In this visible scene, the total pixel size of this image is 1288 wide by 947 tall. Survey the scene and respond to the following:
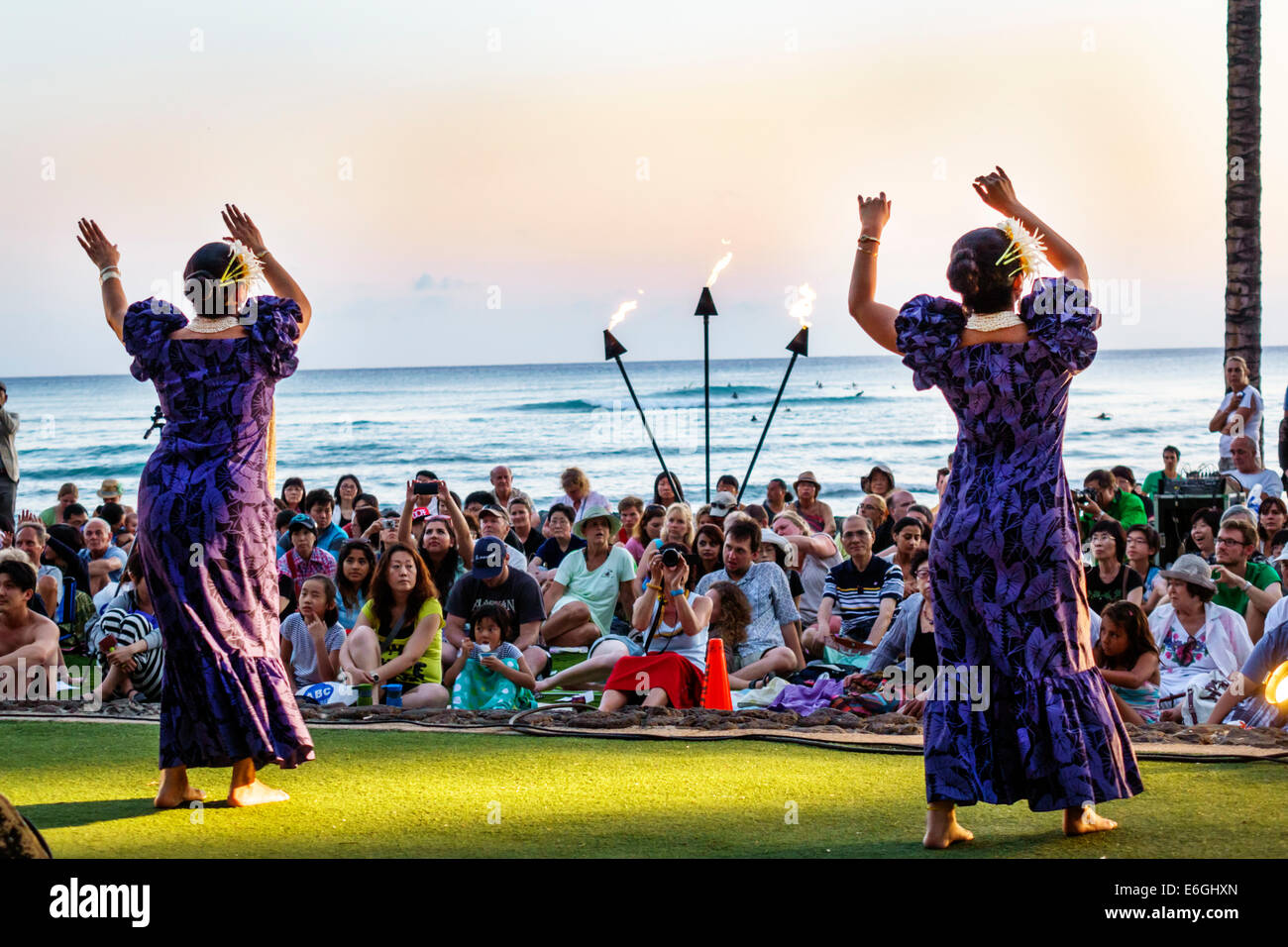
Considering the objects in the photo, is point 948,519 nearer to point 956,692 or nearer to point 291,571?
point 956,692

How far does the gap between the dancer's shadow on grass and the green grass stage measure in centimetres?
1

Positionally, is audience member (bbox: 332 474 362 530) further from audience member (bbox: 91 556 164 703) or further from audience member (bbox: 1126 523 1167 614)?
audience member (bbox: 1126 523 1167 614)

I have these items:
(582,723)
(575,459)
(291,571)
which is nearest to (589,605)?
(291,571)

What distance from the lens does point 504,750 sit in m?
6.56

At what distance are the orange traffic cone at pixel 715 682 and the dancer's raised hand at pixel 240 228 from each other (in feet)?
11.2

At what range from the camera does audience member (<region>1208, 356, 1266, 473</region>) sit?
42.0ft

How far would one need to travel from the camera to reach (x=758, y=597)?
30.0ft

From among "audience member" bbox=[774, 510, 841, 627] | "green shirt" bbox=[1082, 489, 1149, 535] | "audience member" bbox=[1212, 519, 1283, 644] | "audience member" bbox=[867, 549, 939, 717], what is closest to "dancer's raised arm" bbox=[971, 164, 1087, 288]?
"audience member" bbox=[867, 549, 939, 717]

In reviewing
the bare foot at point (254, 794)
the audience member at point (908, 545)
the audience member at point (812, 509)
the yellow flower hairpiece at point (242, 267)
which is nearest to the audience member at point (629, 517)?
the audience member at point (812, 509)

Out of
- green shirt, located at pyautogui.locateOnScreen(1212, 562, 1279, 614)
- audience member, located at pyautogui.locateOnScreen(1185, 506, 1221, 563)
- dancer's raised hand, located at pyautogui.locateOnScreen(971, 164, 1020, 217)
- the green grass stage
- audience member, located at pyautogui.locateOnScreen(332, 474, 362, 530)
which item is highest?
dancer's raised hand, located at pyautogui.locateOnScreen(971, 164, 1020, 217)

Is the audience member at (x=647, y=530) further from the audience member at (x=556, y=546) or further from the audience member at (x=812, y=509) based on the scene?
the audience member at (x=812, y=509)

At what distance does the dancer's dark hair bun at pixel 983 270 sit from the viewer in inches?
183

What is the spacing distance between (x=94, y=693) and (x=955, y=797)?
522 centimetres

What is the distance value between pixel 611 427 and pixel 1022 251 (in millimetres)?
47137
